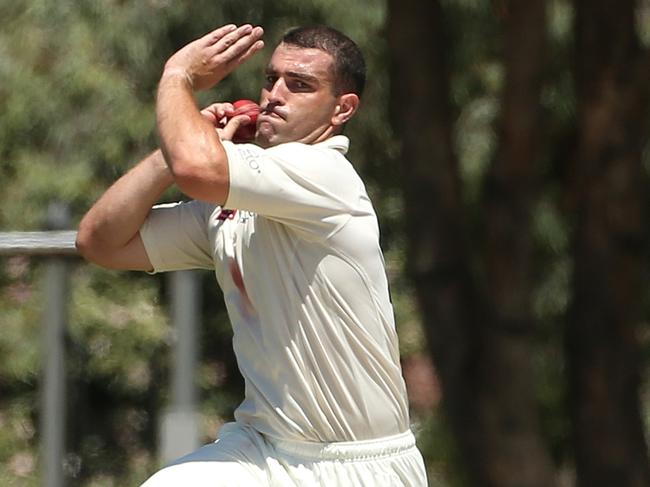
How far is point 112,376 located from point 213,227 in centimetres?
468

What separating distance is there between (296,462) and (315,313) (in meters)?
0.29

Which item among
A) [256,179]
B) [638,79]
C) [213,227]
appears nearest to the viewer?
[256,179]

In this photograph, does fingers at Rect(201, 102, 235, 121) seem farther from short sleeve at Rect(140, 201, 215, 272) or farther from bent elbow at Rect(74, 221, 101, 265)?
bent elbow at Rect(74, 221, 101, 265)

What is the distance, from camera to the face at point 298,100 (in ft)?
11.4

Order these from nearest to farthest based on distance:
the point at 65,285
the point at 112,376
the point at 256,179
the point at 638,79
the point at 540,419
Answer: the point at 256,179, the point at 65,285, the point at 112,376, the point at 638,79, the point at 540,419

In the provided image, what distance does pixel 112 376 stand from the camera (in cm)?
815

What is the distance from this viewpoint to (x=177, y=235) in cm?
364

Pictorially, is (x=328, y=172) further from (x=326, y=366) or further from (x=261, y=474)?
(x=261, y=474)

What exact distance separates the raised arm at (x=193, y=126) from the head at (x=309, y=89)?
0.30 ft

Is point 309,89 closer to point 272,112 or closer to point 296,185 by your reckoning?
point 272,112

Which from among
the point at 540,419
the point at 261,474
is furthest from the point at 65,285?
the point at 540,419

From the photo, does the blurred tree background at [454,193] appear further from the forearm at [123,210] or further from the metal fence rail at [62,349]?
the forearm at [123,210]

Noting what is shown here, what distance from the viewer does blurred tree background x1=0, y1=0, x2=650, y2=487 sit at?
8.16m

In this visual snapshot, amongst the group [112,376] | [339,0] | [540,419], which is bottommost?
[540,419]
